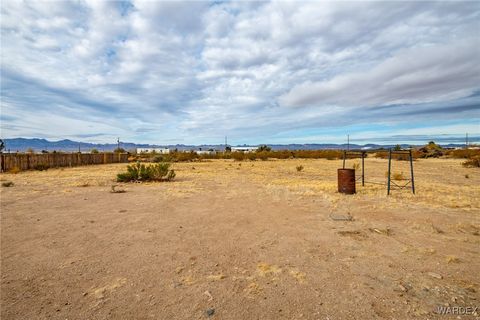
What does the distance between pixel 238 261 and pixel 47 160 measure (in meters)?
29.4

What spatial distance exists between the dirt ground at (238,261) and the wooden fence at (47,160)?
1841 centimetres

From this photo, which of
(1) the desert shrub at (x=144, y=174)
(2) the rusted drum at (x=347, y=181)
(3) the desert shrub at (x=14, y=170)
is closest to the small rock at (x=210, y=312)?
(2) the rusted drum at (x=347, y=181)

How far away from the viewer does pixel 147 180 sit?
16.8 m

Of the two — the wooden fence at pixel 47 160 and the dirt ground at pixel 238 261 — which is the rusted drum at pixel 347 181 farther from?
the wooden fence at pixel 47 160

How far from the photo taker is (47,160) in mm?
27906

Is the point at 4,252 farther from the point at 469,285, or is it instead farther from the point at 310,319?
the point at 469,285

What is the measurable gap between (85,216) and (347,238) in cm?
691

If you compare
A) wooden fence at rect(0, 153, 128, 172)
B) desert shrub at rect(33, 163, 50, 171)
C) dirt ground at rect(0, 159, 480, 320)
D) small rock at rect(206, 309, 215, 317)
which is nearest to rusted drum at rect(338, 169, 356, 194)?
dirt ground at rect(0, 159, 480, 320)

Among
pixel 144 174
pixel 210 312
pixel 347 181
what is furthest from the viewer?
pixel 144 174

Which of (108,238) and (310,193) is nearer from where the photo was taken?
(108,238)

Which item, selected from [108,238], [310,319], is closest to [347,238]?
[310,319]

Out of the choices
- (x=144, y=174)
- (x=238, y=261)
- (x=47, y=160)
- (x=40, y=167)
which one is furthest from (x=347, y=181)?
(x=47, y=160)

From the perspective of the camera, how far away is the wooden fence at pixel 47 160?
2372cm

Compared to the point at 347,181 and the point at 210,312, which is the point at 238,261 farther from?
the point at 347,181
